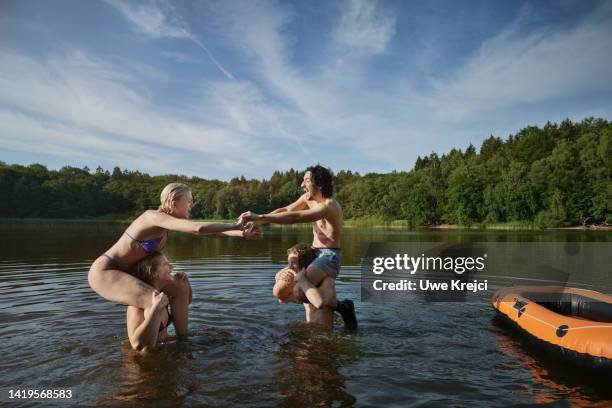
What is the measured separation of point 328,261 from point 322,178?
129 cm

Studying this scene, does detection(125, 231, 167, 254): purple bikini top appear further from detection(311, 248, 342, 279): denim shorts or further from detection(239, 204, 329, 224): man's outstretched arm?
detection(311, 248, 342, 279): denim shorts

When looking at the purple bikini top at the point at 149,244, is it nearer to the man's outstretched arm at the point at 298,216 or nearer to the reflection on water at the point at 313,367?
the man's outstretched arm at the point at 298,216

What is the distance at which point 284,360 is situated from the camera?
5.22 m

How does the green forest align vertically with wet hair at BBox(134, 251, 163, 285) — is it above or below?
above

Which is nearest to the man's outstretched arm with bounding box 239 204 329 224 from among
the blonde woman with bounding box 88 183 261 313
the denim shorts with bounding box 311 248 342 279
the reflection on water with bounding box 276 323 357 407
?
the blonde woman with bounding box 88 183 261 313

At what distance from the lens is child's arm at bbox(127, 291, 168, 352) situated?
5125 mm

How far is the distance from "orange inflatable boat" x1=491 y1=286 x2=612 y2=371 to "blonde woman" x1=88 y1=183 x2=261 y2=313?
13.6ft

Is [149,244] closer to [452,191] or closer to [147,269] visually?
[147,269]

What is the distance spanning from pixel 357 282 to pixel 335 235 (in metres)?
5.10

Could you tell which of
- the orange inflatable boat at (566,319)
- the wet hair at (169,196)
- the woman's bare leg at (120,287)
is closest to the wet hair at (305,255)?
the wet hair at (169,196)

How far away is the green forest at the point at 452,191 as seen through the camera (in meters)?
69.2

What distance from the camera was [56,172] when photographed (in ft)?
452

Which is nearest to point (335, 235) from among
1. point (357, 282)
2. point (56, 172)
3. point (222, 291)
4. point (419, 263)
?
point (222, 291)

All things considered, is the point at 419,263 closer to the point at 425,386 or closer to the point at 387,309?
the point at 387,309
